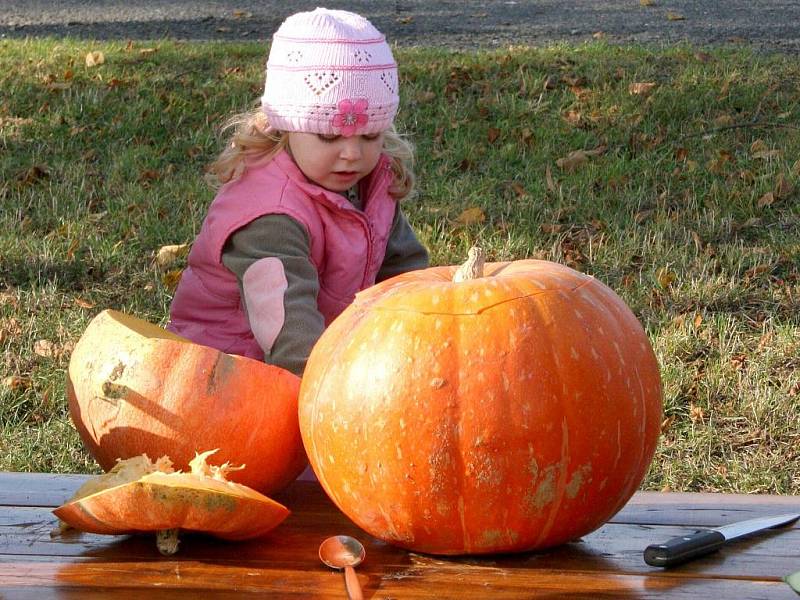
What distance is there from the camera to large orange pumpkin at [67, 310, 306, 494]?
2109mm

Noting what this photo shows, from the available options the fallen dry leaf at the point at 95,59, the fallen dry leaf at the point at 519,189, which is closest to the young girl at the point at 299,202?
the fallen dry leaf at the point at 519,189

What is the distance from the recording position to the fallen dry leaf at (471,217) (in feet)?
18.5

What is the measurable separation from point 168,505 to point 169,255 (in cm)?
367

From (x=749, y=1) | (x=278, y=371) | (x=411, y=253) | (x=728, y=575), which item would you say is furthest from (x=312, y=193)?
(x=749, y=1)

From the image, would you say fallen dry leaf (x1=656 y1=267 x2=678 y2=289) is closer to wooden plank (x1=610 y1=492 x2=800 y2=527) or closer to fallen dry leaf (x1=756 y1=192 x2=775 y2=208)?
fallen dry leaf (x1=756 y1=192 x2=775 y2=208)

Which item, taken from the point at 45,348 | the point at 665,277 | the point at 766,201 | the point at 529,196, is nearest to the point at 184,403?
the point at 45,348

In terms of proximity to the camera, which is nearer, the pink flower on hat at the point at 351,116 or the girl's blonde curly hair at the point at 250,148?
the pink flower on hat at the point at 351,116

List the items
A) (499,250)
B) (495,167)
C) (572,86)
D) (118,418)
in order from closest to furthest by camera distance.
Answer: (118,418) < (499,250) < (495,167) < (572,86)

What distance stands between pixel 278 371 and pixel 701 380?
2.35 m

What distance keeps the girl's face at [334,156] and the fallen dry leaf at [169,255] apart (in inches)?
91.4

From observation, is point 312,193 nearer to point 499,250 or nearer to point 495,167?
point 499,250

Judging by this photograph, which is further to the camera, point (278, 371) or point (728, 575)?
point (278, 371)

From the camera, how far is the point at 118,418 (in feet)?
7.01

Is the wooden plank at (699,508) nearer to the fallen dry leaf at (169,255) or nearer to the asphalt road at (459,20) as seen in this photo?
the fallen dry leaf at (169,255)
